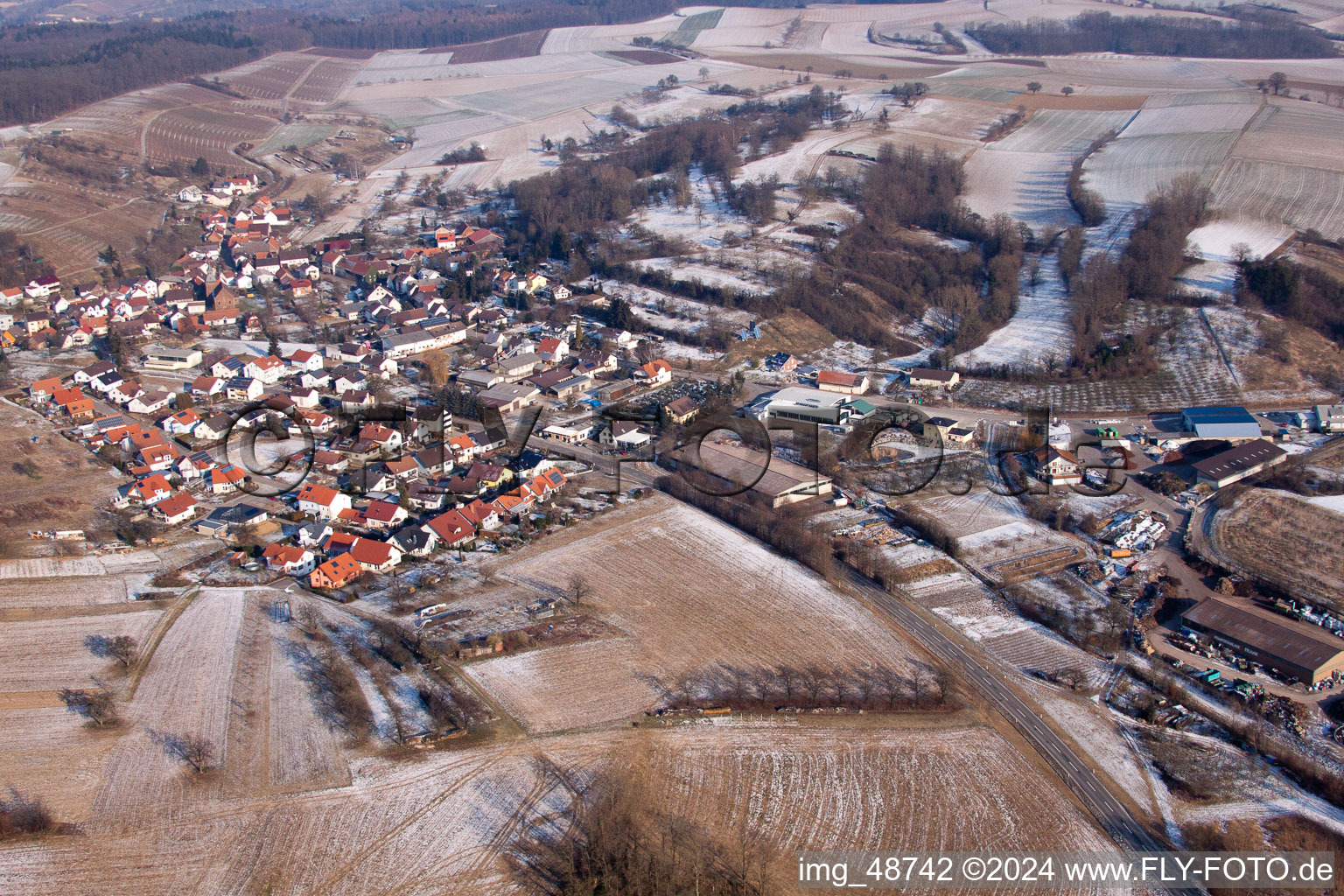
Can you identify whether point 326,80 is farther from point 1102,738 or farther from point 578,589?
point 1102,738

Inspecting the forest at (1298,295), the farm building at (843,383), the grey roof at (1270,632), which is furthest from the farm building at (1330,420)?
the farm building at (843,383)

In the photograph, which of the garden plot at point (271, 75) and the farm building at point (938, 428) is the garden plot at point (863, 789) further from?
the garden plot at point (271, 75)

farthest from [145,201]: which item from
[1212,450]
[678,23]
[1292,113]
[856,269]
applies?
[678,23]

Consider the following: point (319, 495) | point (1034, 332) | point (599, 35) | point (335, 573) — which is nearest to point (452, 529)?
point (335, 573)

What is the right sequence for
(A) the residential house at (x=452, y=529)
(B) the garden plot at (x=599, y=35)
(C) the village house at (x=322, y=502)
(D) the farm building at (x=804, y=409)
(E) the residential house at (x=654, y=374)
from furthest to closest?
(B) the garden plot at (x=599, y=35) → (E) the residential house at (x=654, y=374) → (D) the farm building at (x=804, y=409) → (C) the village house at (x=322, y=502) → (A) the residential house at (x=452, y=529)

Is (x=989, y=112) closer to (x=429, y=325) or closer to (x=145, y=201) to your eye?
(x=429, y=325)

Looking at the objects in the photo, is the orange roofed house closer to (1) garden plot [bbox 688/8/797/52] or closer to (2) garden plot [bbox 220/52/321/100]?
(2) garden plot [bbox 220/52/321/100]

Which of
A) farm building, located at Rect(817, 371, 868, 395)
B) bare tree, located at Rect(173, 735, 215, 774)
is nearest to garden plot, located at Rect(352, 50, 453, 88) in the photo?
farm building, located at Rect(817, 371, 868, 395)
